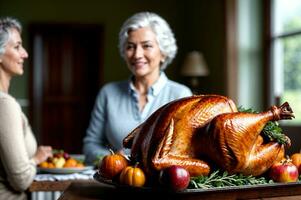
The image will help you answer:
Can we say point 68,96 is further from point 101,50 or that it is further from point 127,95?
point 127,95

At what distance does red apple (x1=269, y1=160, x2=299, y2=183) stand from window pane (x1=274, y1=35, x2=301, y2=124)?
3.37 metres

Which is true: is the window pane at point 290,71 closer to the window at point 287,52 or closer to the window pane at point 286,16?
the window at point 287,52

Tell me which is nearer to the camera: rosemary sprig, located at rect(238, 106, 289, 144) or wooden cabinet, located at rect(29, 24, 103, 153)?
rosemary sprig, located at rect(238, 106, 289, 144)

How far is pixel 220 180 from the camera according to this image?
1248 mm

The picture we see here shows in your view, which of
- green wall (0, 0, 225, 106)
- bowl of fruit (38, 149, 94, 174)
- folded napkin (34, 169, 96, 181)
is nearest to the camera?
folded napkin (34, 169, 96, 181)

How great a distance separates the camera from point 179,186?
1175 millimetres

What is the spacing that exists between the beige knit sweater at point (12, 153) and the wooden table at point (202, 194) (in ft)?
2.12

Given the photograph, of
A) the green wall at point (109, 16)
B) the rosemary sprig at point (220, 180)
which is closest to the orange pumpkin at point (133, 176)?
the rosemary sprig at point (220, 180)

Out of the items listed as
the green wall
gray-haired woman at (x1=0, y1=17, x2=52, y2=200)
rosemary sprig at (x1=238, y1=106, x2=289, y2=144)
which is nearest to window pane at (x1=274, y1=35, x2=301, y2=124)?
the green wall

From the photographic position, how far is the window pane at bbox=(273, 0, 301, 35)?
4.71 m

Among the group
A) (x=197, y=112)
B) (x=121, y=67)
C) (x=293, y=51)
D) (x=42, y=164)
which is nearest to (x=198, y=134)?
(x=197, y=112)

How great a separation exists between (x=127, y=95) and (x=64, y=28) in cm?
504

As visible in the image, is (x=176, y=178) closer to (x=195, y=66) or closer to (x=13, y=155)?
(x=13, y=155)

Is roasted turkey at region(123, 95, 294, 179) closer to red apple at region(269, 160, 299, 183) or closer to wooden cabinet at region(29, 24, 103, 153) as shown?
red apple at region(269, 160, 299, 183)
